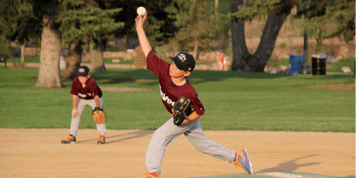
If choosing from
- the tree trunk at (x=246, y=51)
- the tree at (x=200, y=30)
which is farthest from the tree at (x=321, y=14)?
the tree at (x=200, y=30)

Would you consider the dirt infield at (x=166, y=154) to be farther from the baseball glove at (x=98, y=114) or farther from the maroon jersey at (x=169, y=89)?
the maroon jersey at (x=169, y=89)

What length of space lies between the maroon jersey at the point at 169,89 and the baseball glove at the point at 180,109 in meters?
0.14

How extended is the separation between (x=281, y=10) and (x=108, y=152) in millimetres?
19226

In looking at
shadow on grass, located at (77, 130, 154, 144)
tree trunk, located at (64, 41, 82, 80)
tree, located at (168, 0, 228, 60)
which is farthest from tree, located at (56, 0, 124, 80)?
tree, located at (168, 0, 228, 60)

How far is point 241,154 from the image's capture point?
6.51m

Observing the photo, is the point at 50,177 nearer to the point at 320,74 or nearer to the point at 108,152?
the point at 108,152

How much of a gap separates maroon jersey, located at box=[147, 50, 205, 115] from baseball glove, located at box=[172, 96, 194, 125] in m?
0.14

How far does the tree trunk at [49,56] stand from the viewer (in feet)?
85.7

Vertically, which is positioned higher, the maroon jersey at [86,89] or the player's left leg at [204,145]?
the maroon jersey at [86,89]

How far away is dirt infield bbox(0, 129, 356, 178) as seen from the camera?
7.38 metres

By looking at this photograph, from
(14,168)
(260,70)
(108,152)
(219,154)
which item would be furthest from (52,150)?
(260,70)

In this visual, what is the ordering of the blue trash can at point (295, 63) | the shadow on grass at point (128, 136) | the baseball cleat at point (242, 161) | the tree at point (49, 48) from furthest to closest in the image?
1. the blue trash can at point (295, 63)
2. the tree at point (49, 48)
3. the shadow on grass at point (128, 136)
4. the baseball cleat at point (242, 161)

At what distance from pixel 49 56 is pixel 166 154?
1880 centimetres

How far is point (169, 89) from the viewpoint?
5.76 meters
